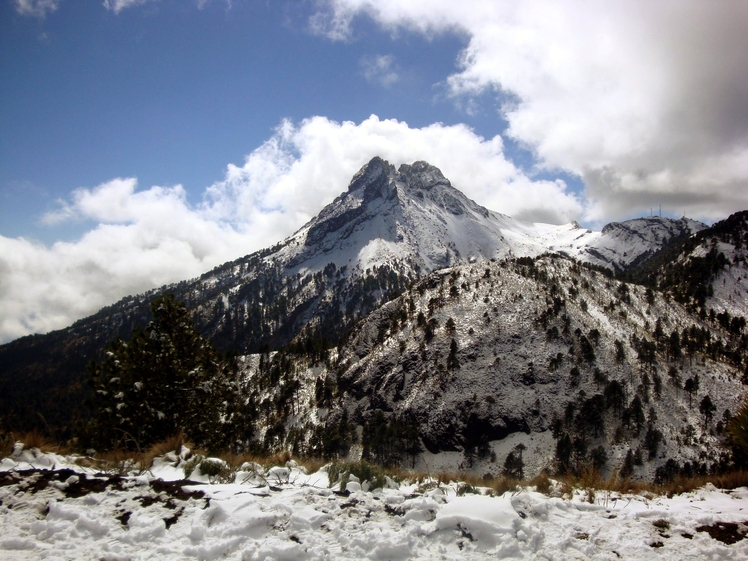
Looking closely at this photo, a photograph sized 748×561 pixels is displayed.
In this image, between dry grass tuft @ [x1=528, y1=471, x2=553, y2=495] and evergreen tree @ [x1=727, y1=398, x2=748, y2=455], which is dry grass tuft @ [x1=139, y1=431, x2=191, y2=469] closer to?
dry grass tuft @ [x1=528, y1=471, x2=553, y2=495]

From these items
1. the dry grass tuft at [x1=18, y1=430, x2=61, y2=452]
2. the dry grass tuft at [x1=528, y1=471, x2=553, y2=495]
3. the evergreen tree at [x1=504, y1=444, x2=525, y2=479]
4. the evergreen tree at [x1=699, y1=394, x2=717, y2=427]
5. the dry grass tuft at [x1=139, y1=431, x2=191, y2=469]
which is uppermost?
the dry grass tuft at [x1=18, y1=430, x2=61, y2=452]

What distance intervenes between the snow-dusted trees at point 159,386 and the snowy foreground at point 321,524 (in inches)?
642

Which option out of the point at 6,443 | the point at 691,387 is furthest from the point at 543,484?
the point at 691,387

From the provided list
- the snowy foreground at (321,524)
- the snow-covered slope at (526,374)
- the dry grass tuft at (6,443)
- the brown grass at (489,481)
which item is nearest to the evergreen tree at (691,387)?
the snow-covered slope at (526,374)

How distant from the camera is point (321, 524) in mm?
6535

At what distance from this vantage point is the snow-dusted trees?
74.1 ft

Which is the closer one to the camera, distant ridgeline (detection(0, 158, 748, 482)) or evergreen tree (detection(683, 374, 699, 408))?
distant ridgeline (detection(0, 158, 748, 482))

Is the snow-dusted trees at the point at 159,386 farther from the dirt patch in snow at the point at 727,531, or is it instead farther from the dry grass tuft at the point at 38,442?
the dirt patch in snow at the point at 727,531

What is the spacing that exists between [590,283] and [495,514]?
130m

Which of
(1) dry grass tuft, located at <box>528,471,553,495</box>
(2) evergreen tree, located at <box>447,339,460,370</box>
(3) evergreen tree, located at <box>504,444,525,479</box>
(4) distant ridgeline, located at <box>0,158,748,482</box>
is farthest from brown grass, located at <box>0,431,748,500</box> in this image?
(2) evergreen tree, located at <box>447,339,460,370</box>

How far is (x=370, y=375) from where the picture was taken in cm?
11044

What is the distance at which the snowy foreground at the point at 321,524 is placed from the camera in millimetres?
5801

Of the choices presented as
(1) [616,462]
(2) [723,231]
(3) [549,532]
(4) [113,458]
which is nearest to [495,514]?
(3) [549,532]

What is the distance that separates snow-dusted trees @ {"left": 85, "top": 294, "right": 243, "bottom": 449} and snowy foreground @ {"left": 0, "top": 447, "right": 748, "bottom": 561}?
16296 millimetres
